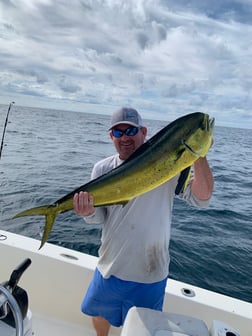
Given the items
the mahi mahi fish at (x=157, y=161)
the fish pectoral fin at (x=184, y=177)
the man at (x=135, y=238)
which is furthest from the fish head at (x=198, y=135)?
the man at (x=135, y=238)

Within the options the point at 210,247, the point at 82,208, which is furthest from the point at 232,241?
the point at 82,208

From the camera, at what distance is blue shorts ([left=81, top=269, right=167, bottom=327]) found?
7.18 ft

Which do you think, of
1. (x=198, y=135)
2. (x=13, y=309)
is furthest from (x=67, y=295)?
(x=198, y=135)

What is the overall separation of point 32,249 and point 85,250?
7.30 ft

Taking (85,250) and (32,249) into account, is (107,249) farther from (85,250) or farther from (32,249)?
(85,250)

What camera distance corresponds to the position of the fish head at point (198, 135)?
165 cm

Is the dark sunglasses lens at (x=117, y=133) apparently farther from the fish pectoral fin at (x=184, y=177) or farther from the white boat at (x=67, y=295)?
the white boat at (x=67, y=295)

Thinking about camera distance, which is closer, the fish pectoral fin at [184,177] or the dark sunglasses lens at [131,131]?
the fish pectoral fin at [184,177]

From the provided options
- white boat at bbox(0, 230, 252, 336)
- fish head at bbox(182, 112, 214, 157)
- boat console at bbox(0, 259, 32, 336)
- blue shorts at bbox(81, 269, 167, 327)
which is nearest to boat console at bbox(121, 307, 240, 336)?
blue shorts at bbox(81, 269, 167, 327)

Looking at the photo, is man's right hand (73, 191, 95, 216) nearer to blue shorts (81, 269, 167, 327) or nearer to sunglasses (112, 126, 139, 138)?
sunglasses (112, 126, 139, 138)

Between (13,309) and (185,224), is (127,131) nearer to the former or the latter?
(13,309)

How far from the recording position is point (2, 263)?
3008mm

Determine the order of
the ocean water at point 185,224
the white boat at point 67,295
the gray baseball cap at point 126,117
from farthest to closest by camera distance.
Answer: the ocean water at point 185,224
the white boat at point 67,295
the gray baseball cap at point 126,117

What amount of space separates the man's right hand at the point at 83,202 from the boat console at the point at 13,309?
1.40 feet
